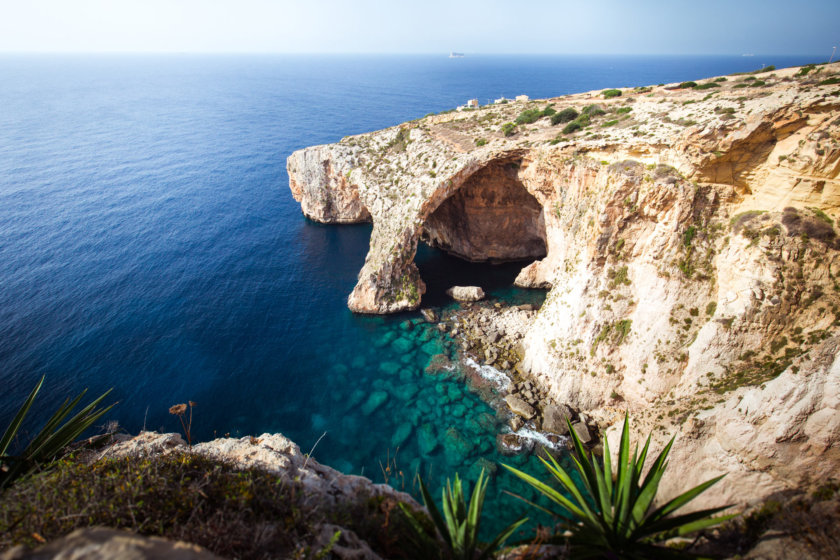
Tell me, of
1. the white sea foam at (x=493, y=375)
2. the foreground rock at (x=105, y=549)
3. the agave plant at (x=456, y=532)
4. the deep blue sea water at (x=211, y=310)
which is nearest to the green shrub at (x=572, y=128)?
the deep blue sea water at (x=211, y=310)

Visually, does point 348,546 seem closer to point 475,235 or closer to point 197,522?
point 197,522

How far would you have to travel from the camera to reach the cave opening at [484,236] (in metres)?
41.8

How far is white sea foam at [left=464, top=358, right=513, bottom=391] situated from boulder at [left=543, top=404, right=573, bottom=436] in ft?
12.3

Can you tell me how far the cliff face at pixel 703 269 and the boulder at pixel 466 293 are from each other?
7.41 metres

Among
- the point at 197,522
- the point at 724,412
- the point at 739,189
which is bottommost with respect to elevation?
the point at 724,412

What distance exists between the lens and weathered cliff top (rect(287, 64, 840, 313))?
802 inches

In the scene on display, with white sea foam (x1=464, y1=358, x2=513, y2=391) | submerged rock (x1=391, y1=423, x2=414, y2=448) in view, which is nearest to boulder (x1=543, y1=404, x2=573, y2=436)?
white sea foam (x1=464, y1=358, x2=513, y2=391)

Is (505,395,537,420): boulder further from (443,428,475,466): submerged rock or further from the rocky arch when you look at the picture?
the rocky arch

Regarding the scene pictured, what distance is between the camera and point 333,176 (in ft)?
175

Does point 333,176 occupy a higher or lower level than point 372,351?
higher

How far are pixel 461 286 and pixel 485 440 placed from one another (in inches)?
740

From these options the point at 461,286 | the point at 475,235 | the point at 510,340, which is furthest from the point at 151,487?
the point at 475,235

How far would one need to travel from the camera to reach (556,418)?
26359mm

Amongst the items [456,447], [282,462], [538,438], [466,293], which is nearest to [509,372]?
[538,438]
